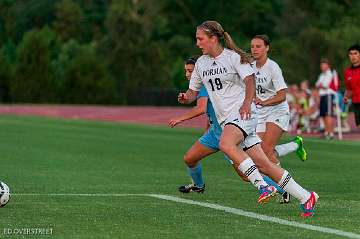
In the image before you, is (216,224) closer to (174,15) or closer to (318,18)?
(318,18)

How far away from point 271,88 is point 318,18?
67.1 meters

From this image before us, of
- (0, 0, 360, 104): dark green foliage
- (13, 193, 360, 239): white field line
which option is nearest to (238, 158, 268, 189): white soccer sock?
(13, 193, 360, 239): white field line

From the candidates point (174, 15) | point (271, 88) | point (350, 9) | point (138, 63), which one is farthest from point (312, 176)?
point (174, 15)

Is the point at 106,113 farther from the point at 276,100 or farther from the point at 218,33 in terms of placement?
the point at 218,33

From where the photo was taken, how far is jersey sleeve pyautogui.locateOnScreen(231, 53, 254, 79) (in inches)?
486

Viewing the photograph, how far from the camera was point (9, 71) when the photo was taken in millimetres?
68625

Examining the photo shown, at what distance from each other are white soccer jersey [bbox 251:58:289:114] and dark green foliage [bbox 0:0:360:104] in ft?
145

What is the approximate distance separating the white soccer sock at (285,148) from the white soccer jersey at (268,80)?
1.19 meters

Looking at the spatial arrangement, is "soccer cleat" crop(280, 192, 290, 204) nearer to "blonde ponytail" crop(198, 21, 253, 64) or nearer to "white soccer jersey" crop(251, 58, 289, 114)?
"blonde ponytail" crop(198, 21, 253, 64)

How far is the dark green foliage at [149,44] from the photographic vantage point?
6469 cm

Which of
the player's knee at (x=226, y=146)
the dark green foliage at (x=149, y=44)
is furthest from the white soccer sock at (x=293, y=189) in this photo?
the dark green foliage at (x=149, y=44)

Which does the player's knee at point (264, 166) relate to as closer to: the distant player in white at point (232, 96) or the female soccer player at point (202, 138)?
the distant player in white at point (232, 96)

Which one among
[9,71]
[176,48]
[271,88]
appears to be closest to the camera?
[271,88]

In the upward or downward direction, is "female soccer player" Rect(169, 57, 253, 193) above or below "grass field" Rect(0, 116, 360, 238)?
above
